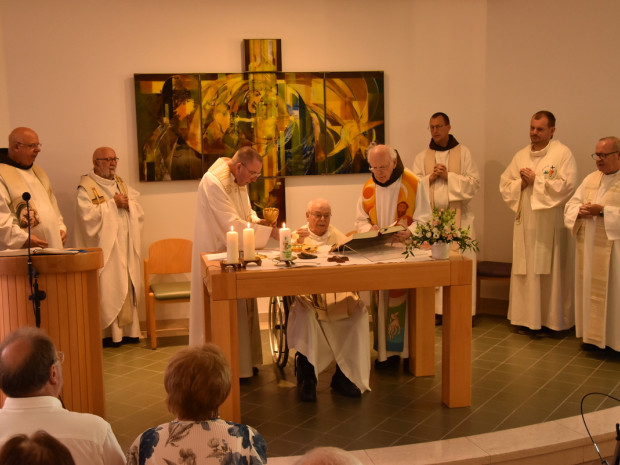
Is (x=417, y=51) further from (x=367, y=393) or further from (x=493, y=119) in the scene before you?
(x=367, y=393)

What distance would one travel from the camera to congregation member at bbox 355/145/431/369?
19.4 ft

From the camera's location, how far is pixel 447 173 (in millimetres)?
7441

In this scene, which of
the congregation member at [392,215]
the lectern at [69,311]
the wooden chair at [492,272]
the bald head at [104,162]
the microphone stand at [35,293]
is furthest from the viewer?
the wooden chair at [492,272]

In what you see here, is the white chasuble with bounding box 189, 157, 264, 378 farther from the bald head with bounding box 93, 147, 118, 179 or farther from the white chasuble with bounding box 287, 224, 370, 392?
the bald head with bounding box 93, 147, 118, 179

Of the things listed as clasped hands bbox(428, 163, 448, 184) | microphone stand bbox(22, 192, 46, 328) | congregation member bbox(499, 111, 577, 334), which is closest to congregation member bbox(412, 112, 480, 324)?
clasped hands bbox(428, 163, 448, 184)

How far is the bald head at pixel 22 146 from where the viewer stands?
5.72 m

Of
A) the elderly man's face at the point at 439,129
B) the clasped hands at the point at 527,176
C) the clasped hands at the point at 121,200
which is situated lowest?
the clasped hands at the point at 121,200

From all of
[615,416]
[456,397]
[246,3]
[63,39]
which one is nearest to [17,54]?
[63,39]

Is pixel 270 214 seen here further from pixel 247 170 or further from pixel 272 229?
pixel 247 170

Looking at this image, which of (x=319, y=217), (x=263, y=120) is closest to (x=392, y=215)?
(x=319, y=217)

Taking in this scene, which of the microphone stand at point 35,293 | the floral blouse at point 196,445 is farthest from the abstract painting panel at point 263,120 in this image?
the floral blouse at point 196,445

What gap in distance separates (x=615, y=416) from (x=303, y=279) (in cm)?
223

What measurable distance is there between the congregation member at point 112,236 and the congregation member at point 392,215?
2.45 m

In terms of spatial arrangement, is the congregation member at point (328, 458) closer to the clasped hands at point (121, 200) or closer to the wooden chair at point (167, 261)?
the wooden chair at point (167, 261)
